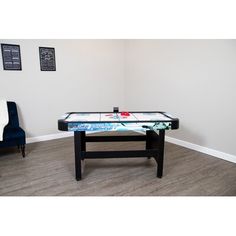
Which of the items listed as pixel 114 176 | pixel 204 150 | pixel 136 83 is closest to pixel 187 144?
pixel 204 150

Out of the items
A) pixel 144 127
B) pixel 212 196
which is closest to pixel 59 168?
pixel 144 127

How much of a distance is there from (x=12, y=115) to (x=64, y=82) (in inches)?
46.3

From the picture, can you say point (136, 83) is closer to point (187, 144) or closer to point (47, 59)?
point (187, 144)

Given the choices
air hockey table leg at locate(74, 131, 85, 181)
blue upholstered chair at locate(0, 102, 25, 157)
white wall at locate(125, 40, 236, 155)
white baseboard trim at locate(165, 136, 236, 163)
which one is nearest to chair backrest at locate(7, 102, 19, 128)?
blue upholstered chair at locate(0, 102, 25, 157)

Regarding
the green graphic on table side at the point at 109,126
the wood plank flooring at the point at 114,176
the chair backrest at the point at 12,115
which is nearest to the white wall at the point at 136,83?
the chair backrest at the point at 12,115

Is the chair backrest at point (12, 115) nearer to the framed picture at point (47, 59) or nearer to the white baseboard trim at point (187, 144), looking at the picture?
the white baseboard trim at point (187, 144)

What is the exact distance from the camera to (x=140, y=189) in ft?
7.35

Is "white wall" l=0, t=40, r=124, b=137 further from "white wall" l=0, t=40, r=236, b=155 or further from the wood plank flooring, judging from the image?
the wood plank flooring

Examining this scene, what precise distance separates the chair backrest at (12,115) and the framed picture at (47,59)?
88 centimetres

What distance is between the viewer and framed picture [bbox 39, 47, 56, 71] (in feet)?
12.2

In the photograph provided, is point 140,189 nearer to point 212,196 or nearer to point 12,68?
point 212,196

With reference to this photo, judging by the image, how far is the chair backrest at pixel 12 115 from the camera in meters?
3.42

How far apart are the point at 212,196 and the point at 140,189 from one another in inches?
29.6

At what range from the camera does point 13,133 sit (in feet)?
10.3
